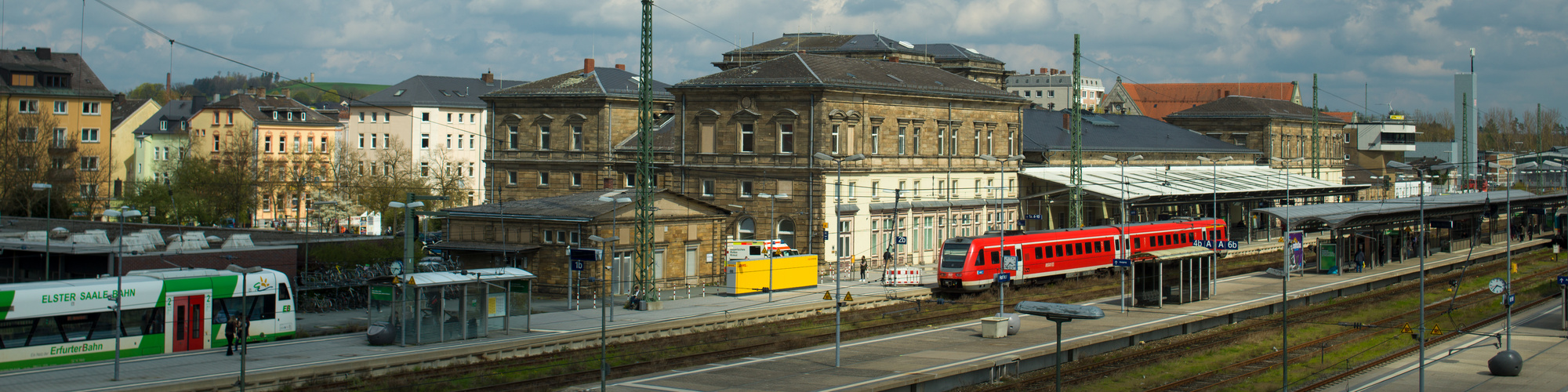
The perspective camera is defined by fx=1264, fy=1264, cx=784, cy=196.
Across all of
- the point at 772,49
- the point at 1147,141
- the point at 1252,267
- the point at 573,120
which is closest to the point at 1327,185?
the point at 1147,141

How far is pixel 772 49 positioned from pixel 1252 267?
42107 mm

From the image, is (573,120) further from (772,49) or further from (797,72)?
(772,49)

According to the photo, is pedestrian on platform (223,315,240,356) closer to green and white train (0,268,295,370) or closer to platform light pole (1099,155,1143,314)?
green and white train (0,268,295,370)

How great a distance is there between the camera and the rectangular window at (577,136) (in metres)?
71.4

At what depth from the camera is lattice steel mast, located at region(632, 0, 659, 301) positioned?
4088 cm

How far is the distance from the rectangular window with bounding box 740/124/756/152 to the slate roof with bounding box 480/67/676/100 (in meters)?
11.8

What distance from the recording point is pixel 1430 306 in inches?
1797

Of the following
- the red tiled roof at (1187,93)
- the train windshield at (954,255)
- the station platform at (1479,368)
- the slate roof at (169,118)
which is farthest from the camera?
the red tiled roof at (1187,93)

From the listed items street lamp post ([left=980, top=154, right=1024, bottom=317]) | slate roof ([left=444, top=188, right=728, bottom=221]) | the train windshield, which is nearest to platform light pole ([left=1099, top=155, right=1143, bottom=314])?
street lamp post ([left=980, top=154, right=1024, bottom=317])

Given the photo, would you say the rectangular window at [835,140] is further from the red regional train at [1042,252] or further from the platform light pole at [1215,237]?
the platform light pole at [1215,237]

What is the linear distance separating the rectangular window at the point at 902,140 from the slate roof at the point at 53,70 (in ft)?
176

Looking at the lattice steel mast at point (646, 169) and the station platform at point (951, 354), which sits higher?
the lattice steel mast at point (646, 169)

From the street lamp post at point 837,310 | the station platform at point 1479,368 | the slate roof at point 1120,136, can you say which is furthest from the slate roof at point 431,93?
the station platform at point 1479,368

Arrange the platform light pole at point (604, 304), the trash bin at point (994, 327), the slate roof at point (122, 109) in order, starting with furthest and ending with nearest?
the slate roof at point (122, 109), the trash bin at point (994, 327), the platform light pole at point (604, 304)
